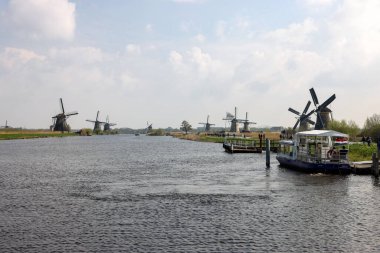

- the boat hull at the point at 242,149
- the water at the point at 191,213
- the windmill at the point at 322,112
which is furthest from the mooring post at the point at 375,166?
the windmill at the point at 322,112

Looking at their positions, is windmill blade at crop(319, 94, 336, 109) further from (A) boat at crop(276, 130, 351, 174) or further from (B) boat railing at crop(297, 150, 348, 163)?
(B) boat railing at crop(297, 150, 348, 163)

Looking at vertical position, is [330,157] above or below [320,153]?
below

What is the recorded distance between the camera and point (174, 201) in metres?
35.5

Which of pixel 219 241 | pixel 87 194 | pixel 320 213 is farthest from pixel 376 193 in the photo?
pixel 87 194

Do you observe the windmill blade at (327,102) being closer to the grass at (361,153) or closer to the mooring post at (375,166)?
the grass at (361,153)

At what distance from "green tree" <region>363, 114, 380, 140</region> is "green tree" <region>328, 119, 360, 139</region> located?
3196mm

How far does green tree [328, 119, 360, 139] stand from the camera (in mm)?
113850

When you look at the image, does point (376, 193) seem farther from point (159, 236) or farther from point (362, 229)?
point (159, 236)

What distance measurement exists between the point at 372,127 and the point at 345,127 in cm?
1197

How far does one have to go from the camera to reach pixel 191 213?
30703 millimetres

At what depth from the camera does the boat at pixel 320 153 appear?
50641 mm

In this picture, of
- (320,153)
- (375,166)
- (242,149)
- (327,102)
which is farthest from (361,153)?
(327,102)

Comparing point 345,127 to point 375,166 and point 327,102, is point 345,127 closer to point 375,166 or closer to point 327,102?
point 327,102

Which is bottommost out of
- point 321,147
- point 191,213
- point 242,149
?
point 191,213
